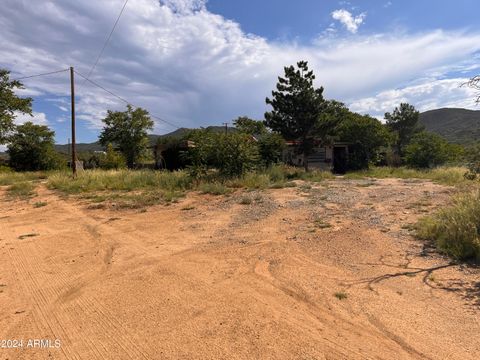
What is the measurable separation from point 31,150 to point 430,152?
3390cm

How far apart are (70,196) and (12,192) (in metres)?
3.64

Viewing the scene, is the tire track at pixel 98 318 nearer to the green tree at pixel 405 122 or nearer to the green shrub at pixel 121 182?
the green shrub at pixel 121 182

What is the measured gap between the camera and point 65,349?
3215 millimetres

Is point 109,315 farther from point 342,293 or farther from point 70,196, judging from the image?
point 70,196

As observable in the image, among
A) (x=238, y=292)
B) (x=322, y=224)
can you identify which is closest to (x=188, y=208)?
(x=322, y=224)

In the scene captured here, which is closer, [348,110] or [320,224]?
[320,224]

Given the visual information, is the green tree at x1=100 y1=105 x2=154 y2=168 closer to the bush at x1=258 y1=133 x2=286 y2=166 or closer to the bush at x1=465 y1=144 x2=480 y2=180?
the bush at x1=258 y1=133 x2=286 y2=166

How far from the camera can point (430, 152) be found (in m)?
27.7

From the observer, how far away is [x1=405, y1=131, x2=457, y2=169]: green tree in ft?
89.2

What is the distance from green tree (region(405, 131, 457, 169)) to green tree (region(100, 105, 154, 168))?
93.9 feet

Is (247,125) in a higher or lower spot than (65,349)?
higher

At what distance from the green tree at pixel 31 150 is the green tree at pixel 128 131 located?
9.02m

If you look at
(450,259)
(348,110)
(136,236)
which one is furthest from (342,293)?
(348,110)

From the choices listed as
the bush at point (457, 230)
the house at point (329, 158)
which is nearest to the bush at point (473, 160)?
the bush at point (457, 230)
